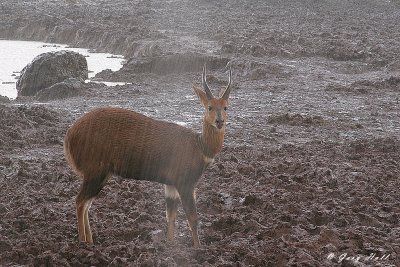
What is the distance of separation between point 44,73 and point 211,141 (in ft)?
42.3

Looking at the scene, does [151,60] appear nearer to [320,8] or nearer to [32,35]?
[32,35]

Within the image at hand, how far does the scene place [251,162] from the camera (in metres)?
10.6

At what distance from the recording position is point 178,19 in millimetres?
33031

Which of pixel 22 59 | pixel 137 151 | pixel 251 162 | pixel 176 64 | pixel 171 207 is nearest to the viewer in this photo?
pixel 137 151

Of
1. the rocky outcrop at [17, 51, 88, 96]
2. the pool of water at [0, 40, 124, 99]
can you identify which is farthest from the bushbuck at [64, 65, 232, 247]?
the pool of water at [0, 40, 124, 99]

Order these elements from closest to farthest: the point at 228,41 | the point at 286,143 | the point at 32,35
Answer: the point at 286,143, the point at 228,41, the point at 32,35

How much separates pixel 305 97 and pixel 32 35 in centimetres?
2025

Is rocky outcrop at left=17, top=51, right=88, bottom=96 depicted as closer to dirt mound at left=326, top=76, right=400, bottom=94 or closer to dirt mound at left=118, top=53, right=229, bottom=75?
dirt mound at left=118, top=53, right=229, bottom=75

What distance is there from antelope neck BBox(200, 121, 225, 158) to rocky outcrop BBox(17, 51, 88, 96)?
1253 centimetres

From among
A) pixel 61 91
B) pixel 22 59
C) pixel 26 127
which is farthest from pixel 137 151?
pixel 22 59

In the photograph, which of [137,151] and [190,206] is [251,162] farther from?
[137,151]

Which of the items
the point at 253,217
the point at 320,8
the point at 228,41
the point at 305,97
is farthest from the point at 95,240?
the point at 320,8

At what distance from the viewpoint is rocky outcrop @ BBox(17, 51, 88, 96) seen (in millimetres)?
18734

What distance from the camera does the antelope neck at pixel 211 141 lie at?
7.02 m
